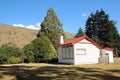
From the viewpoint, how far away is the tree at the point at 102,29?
213ft

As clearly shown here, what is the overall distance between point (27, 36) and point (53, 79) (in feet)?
392

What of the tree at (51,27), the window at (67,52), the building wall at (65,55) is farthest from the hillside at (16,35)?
the window at (67,52)

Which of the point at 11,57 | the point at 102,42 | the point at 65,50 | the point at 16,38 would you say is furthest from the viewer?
the point at 16,38

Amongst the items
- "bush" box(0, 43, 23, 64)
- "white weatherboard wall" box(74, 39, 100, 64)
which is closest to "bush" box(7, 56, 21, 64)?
"bush" box(0, 43, 23, 64)

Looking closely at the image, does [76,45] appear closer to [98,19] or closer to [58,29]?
[58,29]

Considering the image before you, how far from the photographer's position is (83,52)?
126ft

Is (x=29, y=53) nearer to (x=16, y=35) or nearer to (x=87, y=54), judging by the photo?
(x=87, y=54)

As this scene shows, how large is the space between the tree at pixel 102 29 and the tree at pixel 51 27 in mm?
9827

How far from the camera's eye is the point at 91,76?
59.9ft

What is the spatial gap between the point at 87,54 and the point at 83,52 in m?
0.65

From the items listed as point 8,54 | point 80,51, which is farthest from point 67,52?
point 8,54

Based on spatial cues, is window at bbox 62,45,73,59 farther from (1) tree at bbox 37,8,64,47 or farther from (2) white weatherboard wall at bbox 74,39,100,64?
(1) tree at bbox 37,8,64,47

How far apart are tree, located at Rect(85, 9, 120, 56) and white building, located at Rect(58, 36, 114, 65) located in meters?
23.7

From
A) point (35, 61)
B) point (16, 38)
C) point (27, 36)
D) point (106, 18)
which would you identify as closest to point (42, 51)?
point (35, 61)
